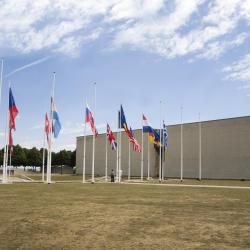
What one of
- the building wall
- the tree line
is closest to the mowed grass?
the building wall

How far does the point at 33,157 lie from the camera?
14238 cm

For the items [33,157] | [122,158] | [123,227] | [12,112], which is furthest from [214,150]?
[33,157]

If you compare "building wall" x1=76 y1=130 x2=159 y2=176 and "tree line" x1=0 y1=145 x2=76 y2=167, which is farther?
"tree line" x1=0 y1=145 x2=76 y2=167

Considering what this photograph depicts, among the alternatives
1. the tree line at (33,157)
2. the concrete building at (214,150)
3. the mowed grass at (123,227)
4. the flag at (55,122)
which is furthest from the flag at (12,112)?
the tree line at (33,157)

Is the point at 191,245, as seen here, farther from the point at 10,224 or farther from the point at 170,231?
the point at 10,224

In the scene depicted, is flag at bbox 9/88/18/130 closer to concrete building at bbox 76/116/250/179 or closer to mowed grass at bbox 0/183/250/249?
mowed grass at bbox 0/183/250/249

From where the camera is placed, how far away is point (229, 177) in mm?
77438

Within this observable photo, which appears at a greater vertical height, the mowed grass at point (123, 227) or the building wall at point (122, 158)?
the building wall at point (122, 158)

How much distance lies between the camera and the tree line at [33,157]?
137500 mm

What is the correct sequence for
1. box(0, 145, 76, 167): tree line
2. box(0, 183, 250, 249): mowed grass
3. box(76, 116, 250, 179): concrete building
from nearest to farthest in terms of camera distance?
box(0, 183, 250, 249): mowed grass < box(76, 116, 250, 179): concrete building < box(0, 145, 76, 167): tree line

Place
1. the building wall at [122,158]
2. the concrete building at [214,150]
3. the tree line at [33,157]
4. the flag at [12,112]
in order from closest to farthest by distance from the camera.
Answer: the flag at [12,112], the concrete building at [214,150], the building wall at [122,158], the tree line at [33,157]

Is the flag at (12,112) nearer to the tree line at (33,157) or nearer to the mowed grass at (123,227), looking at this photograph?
the mowed grass at (123,227)

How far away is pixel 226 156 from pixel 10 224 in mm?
67822

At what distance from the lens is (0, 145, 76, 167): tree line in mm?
137500
